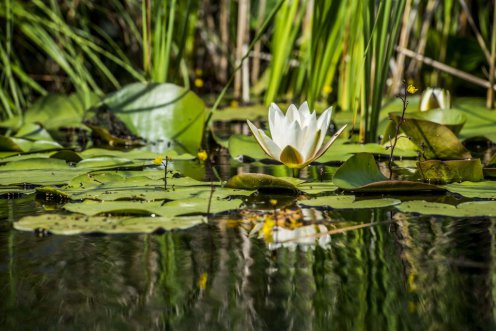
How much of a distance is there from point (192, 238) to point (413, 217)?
43 cm

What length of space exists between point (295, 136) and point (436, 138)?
0.51 metres

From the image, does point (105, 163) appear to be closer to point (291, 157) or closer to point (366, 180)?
point (291, 157)

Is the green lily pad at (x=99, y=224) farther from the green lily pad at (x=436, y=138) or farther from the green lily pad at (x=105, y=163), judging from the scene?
the green lily pad at (x=436, y=138)

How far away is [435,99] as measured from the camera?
2.40 m

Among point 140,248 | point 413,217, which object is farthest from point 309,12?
point 140,248

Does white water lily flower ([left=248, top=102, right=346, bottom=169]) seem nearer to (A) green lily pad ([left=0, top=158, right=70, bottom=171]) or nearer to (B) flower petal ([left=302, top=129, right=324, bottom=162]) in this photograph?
(B) flower petal ([left=302, top=129, right=324, bottom=162])

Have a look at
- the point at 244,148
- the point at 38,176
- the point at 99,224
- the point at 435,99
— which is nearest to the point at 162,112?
the point at 244,148

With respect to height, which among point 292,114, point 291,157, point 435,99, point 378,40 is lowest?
point 291,157

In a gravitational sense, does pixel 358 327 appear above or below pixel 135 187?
below

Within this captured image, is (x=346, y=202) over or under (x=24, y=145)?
under

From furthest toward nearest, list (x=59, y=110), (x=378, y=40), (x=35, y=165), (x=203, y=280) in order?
1. (x=59, y=110)
2. (x=378, y=40)
3. (x=35, y=165)
4. (x=203, y=280)

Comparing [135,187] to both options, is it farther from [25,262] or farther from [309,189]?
[25,262]

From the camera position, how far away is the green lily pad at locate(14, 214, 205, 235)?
4.03 ft

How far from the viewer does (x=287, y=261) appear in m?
1.08
